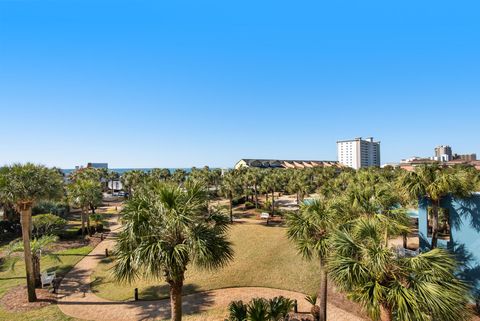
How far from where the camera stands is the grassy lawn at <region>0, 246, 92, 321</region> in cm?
1345

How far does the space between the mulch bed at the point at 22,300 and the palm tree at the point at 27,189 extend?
0.42 metres

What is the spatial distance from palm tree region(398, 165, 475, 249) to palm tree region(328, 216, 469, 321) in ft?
27.7

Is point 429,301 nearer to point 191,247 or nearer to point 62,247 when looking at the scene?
point 191,247

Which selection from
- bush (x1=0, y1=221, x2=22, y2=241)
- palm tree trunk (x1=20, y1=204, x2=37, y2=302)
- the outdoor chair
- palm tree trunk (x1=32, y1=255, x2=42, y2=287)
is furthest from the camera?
bush (x1=0, y1=221, x2=22, y2=241)

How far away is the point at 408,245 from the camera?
2423 cm

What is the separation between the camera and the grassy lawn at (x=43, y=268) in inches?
530

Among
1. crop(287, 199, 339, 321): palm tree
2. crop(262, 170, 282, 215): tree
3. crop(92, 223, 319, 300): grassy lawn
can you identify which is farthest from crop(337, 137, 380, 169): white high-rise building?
crop(287, 199, 339, 321): palm tree

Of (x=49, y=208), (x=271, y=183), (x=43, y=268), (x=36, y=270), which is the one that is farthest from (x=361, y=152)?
(x=36, y=270)

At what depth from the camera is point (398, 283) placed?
25.2ft

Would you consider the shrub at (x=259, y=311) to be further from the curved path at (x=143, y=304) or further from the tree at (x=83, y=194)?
the tree at (x=83, y=194)

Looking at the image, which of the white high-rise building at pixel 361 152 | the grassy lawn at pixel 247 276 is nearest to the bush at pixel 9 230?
the grassy lawn at pixel 247 276

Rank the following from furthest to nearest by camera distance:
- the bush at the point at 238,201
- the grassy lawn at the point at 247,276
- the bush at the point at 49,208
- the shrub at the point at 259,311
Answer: the bush at the point at 238,201 < the bush at the point at 49,208 < the grassy lawn at the point at 247,276 < the shrub at the point at 259,311

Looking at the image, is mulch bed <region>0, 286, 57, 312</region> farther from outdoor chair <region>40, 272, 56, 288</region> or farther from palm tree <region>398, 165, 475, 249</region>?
palm tree <region>398, 165, 475, 249</region>

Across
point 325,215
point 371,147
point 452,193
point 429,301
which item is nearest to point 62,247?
point 325,215
